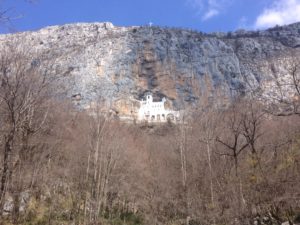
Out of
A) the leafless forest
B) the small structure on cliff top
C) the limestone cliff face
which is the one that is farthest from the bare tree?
the small structure on cliff top

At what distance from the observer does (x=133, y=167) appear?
33.8 m

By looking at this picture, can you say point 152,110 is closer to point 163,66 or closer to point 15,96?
point 163,66

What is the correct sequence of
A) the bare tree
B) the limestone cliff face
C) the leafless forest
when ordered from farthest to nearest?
the limestone cliff face < the leafless forest < the bare tree

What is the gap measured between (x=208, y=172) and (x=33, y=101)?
1826cm

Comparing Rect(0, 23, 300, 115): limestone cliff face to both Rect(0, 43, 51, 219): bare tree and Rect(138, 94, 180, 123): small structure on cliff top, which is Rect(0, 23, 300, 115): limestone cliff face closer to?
Rect(138, 94, 180, 123): small structure on cliff top

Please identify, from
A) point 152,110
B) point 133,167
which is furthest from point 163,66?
point 133,167

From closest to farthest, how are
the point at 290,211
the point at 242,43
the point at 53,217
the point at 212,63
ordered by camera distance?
the point at 290,211 < the point at 53,217 < the point at 212,63 < the point at 242,43

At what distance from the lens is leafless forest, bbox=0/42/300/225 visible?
1455 centimetres

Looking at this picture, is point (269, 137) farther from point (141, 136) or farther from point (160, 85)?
point (160, 85)

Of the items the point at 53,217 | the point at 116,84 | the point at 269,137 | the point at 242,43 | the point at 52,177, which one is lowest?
the point at 53,217

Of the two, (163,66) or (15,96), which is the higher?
(163,66)

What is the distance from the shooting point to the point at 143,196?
107 ft

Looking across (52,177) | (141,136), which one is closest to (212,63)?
(141,136)

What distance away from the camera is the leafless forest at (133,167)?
47.7 ft
